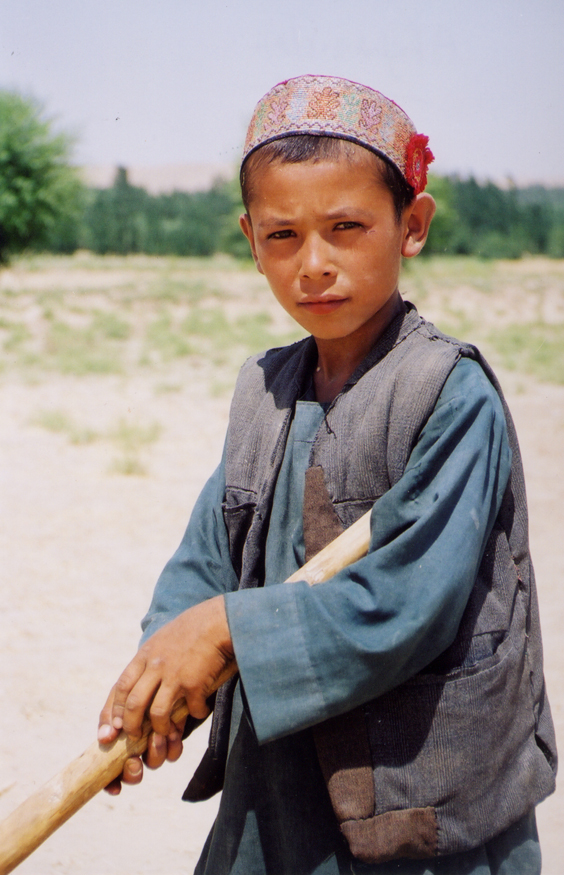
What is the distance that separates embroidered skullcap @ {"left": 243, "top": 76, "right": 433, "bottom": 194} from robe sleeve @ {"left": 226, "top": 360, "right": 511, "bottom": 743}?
1.51 feet

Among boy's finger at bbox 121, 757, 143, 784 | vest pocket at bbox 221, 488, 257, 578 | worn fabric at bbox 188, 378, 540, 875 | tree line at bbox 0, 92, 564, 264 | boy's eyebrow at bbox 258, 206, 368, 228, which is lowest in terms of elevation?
worn fabric at bbox 188, 378, 540, 875

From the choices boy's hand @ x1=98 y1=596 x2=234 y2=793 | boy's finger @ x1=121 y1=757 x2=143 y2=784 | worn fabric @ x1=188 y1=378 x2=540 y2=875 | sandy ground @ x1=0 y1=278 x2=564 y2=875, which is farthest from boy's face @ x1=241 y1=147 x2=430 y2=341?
sandy ground @ x1=0 y1=278 x2=564 y2=875

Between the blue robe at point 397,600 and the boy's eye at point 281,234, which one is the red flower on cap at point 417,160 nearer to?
the boy's eye at point 281,234

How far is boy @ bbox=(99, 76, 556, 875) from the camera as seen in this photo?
3.89ft

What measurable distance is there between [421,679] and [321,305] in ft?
2.07

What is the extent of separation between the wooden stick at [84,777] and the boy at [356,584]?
33 mm

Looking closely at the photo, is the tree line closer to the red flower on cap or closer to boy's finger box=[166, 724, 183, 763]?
the red flower on cap

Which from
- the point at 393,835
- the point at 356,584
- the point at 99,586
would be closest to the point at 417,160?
the point at 356,584

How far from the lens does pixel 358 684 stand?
3.86 ft

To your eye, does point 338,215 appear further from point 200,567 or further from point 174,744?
point 174,744

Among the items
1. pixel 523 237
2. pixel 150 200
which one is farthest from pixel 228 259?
pixel 523 237

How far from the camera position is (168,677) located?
1228mm

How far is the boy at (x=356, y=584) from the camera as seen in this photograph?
119cm

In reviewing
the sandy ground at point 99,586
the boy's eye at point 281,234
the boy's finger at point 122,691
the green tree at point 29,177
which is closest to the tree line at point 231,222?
the green tree at point 29,177
